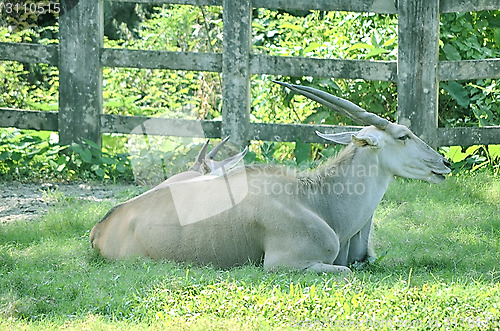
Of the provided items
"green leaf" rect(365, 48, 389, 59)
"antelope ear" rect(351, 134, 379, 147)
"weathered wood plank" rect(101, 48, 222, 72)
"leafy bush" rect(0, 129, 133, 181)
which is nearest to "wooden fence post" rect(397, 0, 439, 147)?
"green leaf" rect(365, 48, 389, 59)

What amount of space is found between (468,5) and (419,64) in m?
0.74

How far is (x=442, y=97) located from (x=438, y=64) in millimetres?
1772

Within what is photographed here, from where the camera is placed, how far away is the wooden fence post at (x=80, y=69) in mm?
8461

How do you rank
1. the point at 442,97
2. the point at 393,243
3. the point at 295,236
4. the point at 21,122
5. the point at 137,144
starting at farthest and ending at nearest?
the point at 442,97
the point at 137,144
the point at 21,122
the point at 393,243
the point at 295,236

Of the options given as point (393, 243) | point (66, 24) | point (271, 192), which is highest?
point (66, 24)

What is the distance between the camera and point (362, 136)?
217 inches

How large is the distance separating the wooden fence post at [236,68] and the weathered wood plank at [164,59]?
0.15m

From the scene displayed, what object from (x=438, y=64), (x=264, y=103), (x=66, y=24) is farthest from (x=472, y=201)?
(x=66, y=24)

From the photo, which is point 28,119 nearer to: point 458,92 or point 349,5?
point 349,5

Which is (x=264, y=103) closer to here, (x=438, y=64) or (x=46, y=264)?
(x=438, y=64)

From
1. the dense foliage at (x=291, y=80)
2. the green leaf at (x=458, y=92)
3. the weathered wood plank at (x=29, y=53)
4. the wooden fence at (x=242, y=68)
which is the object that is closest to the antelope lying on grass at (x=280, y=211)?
the wooden fence at (x=242, y=68)

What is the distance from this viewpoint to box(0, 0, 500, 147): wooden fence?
8047 millimetres

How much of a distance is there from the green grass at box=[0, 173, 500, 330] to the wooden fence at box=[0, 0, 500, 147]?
7.02 ft

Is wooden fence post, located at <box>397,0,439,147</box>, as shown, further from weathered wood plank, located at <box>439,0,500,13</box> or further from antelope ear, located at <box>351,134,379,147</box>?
antelope ear, located at <box>351,134,379,147</box>
